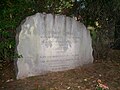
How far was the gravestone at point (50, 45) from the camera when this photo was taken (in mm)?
6961

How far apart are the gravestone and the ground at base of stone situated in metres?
0.23

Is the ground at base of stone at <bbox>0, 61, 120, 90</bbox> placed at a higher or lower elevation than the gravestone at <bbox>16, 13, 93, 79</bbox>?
lower

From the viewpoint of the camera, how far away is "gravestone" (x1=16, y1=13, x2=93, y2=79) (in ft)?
22.8

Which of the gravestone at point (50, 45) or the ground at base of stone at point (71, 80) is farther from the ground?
the gravestone at point (50, 45)

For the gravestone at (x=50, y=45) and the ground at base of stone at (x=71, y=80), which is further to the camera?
the gravestone at (x=50, y=45)

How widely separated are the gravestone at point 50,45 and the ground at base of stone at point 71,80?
23 centimetres

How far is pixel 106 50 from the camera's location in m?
9.08

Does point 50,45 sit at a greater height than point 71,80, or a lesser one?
greater

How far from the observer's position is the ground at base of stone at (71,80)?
249 inches

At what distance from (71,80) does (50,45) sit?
1152 mm

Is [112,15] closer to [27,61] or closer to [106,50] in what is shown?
[106,50]

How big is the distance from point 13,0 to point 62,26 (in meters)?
1.83

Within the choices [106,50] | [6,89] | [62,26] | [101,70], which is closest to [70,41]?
[62,26]

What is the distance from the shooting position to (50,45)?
7.41 m
